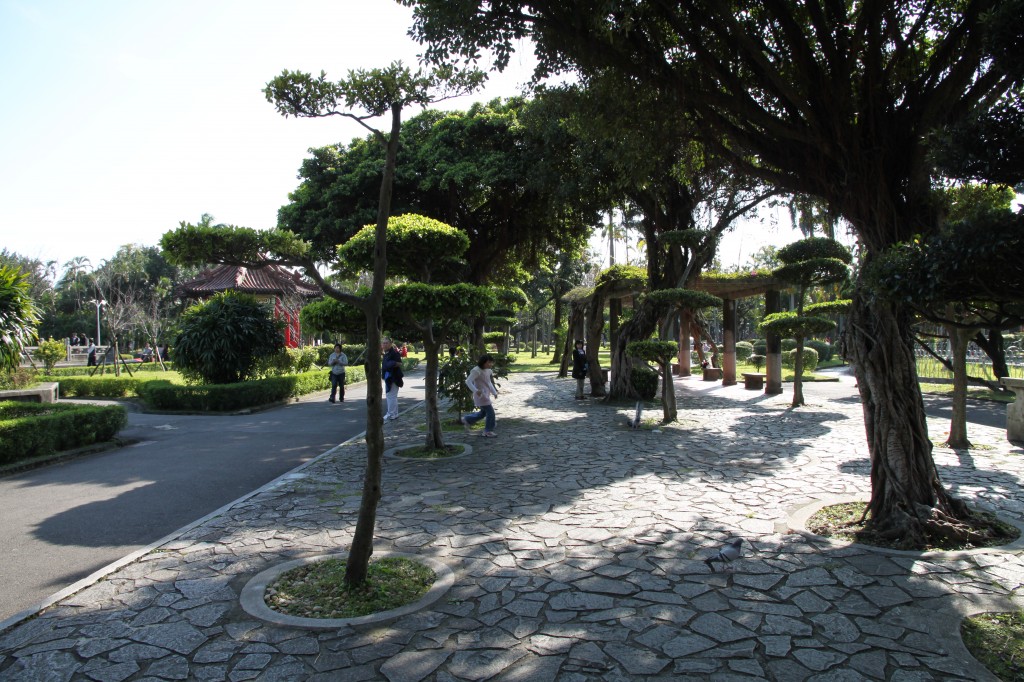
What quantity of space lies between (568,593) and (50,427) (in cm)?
945

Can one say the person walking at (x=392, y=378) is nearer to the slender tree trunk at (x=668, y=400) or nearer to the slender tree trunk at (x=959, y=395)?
the slender tree trunk at (x=668, y=400)

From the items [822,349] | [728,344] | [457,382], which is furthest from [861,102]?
[822,349]

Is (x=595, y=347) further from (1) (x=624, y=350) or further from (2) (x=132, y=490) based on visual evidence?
(2) (x=132, y=490)

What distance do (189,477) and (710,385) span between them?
57.7 feet

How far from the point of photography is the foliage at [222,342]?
17516 mm

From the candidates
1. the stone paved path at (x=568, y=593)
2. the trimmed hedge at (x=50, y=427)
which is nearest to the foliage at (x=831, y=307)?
the stone paved path at (x=568, y=593)

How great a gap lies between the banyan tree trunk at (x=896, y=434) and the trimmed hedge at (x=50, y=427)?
36.5 feet

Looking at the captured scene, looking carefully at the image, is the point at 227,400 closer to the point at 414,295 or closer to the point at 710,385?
the point at 414,295

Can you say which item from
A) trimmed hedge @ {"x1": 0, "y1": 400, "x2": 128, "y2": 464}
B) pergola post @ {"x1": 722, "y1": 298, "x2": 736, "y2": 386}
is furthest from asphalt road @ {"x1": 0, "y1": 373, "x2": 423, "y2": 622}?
pergola post @ {"x1": 722, "y1": 298, "x2": 736, "y2": 386}

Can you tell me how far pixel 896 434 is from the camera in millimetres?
5531

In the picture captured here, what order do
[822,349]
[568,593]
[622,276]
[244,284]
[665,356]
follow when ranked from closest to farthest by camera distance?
[568,593] < [665,356] < [622,276] < [244,284] < [822,349]

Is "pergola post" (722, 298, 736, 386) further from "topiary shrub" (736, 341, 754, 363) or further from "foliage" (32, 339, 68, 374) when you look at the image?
"foliage" (32, 339, 68, 374)

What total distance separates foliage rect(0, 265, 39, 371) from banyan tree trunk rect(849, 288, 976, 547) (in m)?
13.4

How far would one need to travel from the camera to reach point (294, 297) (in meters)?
29.8
